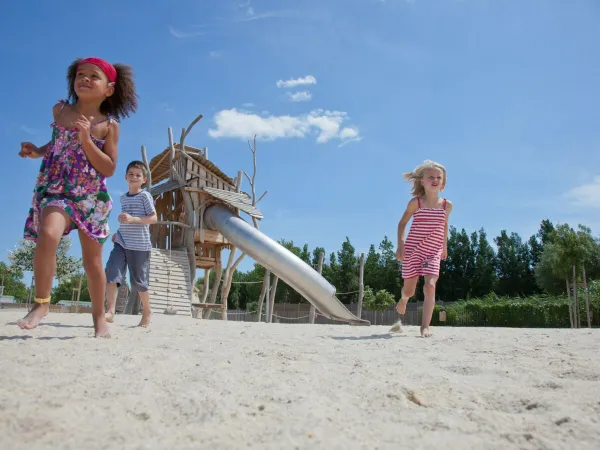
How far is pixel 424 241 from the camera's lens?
5.22 meters

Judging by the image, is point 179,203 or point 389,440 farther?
point 179,203

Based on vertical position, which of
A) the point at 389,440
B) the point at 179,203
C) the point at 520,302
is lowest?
the point at 389,440

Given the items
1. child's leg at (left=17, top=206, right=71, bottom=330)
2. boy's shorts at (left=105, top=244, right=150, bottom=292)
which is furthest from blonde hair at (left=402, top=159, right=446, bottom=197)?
child's leg at (left=17, top=206, right=71, bottom=330)

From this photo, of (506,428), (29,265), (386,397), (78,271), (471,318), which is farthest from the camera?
(78,271)

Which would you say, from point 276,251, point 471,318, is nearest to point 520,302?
point 471,318

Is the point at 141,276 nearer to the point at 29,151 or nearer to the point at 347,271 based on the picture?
the point at 29,151

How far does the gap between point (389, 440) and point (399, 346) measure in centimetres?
212

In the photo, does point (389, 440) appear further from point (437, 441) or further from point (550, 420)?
point (550, 420)

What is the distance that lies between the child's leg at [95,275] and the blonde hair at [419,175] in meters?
3.46

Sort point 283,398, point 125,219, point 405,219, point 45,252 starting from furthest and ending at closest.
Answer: point 405,219, point 125,219, point 45,252, point 283,398

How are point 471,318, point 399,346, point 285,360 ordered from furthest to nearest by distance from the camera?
point 471,318 → point 399,346 → point 285,360

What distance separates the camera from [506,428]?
1.77 m

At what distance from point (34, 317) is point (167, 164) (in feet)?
44.3

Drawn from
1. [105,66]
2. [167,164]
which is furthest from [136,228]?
[167,164]
